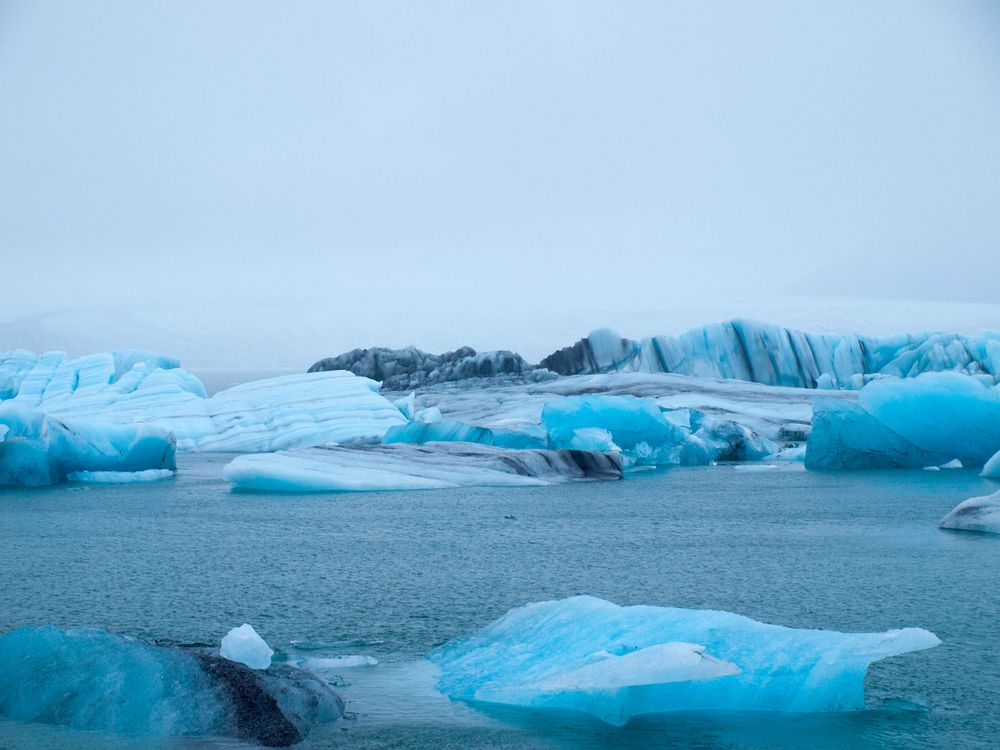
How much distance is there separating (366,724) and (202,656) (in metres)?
0.61

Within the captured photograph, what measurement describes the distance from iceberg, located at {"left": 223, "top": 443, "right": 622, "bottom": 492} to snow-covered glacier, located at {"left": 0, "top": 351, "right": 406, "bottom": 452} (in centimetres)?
515

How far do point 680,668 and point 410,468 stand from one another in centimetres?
1011

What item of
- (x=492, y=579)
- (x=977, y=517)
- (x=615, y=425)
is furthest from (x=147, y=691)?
(x=615, y=425)

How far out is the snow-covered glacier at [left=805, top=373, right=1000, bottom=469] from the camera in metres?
15.1

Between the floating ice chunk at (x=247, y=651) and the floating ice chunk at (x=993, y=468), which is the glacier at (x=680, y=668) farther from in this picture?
the floating ice chunk at (x=993, y=468)

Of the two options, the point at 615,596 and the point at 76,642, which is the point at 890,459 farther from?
the point at 76,642

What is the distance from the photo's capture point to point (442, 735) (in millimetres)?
3855

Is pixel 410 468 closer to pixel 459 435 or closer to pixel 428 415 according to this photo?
pixel 459 435

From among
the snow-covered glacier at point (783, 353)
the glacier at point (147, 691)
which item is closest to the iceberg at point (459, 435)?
the snow-covered glacier at point (783, 353)

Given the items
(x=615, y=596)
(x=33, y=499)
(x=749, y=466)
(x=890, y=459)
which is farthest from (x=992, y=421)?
(x=33, y=499)

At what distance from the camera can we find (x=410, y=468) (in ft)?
44.8

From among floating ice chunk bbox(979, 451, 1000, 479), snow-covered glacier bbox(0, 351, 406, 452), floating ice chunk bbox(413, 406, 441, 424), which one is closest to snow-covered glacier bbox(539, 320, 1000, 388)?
floating ice chunk bbox(413, 406, 441, 424)

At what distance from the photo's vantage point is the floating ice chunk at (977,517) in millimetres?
8664

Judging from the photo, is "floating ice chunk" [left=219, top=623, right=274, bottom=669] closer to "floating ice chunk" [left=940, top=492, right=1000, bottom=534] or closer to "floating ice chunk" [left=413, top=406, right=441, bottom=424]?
"floating ice chunk" [left=940, top=492, right=1000, bottom=534]
